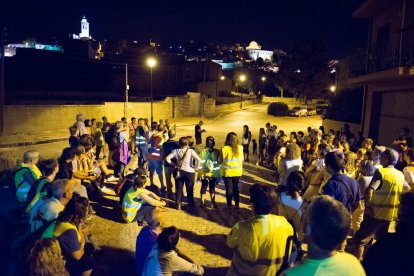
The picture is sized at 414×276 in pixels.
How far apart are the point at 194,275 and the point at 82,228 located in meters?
1.57

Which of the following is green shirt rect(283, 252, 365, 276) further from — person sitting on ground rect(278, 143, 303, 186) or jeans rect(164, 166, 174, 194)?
jeans rect(164, 166, 174, 194)

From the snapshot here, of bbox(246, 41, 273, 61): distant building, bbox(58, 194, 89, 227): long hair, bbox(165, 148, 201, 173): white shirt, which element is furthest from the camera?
bbox(246, 41, 273, 61): distant building

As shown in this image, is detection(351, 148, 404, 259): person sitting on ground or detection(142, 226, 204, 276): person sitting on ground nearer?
detection(142, 226, 204, 276): person sitting on ground

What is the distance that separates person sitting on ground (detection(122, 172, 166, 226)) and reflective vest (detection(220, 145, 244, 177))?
5.63 feet

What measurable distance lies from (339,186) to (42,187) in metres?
4.43

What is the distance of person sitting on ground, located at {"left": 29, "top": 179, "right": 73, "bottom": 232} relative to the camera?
4.56 m

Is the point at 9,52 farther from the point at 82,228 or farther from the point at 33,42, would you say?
the point at 82,228

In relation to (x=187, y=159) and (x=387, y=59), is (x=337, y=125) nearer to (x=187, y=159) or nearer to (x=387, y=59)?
(x=387, y=59)

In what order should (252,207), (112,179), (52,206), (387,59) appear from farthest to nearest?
(387,59), (112,179), (52,206), (252,207)

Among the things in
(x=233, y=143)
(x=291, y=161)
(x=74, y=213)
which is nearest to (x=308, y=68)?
Result: (x=233, y=143)

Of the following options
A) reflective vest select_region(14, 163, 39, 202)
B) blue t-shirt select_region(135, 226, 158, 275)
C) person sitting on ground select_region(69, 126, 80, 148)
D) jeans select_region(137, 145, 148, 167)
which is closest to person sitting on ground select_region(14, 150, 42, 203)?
reflective vest select_region(14, 163, 39, 202)

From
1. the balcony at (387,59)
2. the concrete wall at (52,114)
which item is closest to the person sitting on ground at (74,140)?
the balcony at (387,59)

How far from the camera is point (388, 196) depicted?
5.49 m

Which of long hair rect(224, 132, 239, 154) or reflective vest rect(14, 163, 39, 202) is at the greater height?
long hair rect(224, 132, 239, 154)
